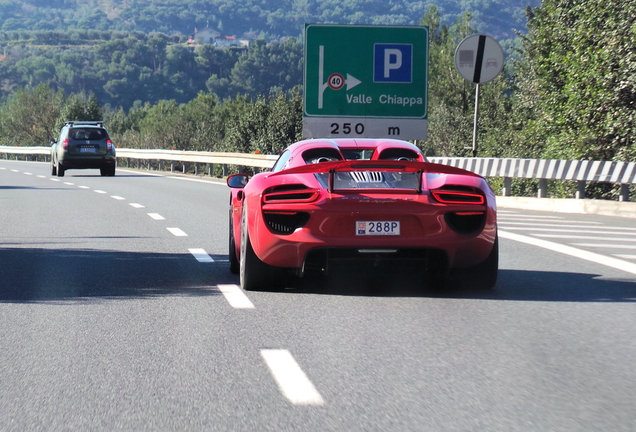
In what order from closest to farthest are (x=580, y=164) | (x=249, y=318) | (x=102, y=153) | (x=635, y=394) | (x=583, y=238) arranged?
1. (x=635, y=394)
2. (x=249, y=318)
3. (x=583, y=238)
4. (x=580, y=164)
5. (x=102, y=153)

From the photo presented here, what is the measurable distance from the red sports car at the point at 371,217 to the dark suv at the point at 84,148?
26274 millimetres

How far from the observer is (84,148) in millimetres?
33625

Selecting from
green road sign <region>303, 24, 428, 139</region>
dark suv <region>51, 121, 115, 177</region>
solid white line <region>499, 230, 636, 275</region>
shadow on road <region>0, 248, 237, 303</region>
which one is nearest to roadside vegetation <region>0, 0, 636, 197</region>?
green road sign <region>303, 24, 428, 139</region>

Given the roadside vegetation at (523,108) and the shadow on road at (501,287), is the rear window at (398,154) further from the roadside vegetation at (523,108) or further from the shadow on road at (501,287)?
the roadside vegetation at (523,108)

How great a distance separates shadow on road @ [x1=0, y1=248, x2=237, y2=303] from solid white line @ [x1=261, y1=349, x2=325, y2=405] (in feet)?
8.31

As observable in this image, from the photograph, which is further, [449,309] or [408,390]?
[449,309]

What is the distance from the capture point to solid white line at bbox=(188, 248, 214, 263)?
10.7 m

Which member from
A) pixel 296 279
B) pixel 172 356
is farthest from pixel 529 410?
pixel 296 279

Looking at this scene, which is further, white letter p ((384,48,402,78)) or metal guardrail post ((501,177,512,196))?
white letter p ((384,48,402,78))

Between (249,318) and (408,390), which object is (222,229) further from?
(408,390)

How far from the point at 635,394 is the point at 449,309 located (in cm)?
269

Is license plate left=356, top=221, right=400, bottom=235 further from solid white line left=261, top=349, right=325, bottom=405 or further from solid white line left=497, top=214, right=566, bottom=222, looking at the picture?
solid white line left=497, top=214, right=566, bottom=222

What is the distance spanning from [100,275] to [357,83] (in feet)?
53.9

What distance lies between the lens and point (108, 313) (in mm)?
7336
